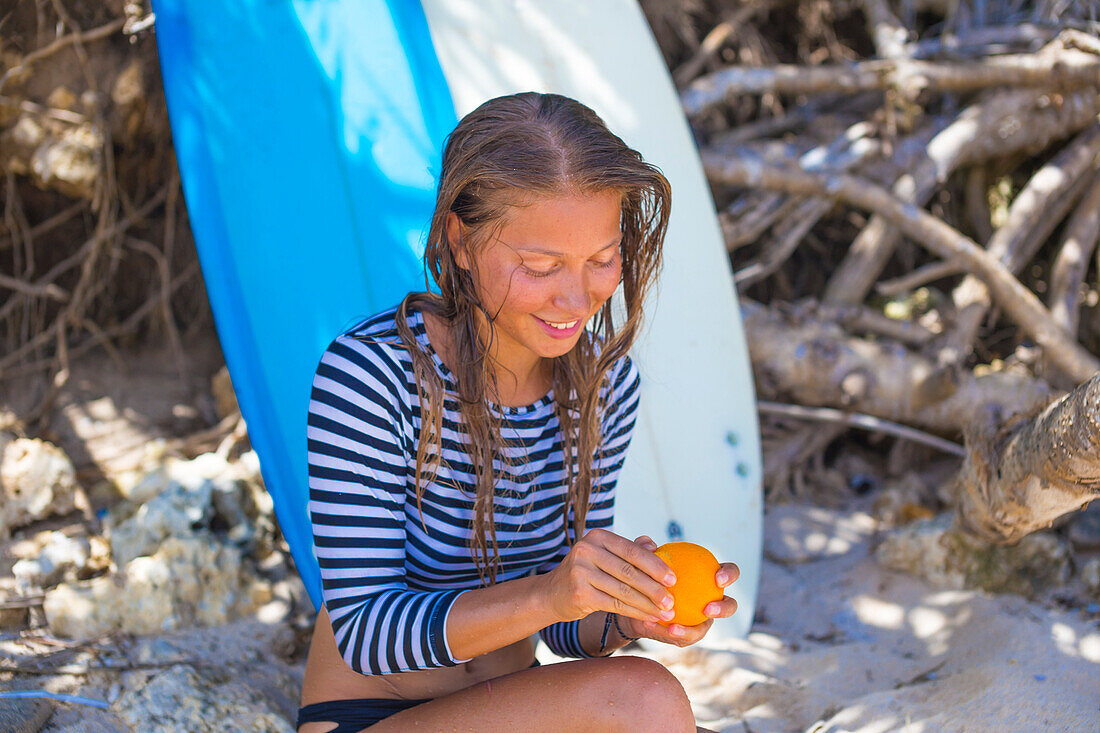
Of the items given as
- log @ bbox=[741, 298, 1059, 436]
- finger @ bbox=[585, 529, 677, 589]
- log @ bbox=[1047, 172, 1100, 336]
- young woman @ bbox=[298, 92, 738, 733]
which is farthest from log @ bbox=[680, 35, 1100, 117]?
finger @ bbox=[585, 529, 677, 589]

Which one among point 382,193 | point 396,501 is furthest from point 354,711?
point 382,193

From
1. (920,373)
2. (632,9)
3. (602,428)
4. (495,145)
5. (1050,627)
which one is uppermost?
(632,9)

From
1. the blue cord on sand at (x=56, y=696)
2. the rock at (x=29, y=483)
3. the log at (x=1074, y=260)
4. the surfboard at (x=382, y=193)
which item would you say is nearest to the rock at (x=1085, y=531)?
the log at (x=1074, y=260)

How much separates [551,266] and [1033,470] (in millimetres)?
1162

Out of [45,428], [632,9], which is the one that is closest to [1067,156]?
[632,9]

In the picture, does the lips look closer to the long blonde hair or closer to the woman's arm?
the long blonde hair

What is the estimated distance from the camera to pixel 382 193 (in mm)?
2695

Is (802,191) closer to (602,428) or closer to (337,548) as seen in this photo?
(602,428)

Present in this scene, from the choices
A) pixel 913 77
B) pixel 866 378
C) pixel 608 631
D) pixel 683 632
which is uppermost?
pixel 913 77

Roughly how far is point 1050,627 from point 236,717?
1.96 m

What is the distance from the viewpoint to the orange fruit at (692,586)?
55.3 inches

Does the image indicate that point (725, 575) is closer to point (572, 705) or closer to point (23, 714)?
point (572, 705)

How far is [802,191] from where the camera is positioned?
3.40 metres

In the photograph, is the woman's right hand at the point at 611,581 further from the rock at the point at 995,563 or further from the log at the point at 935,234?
the log at the point at 935,234
